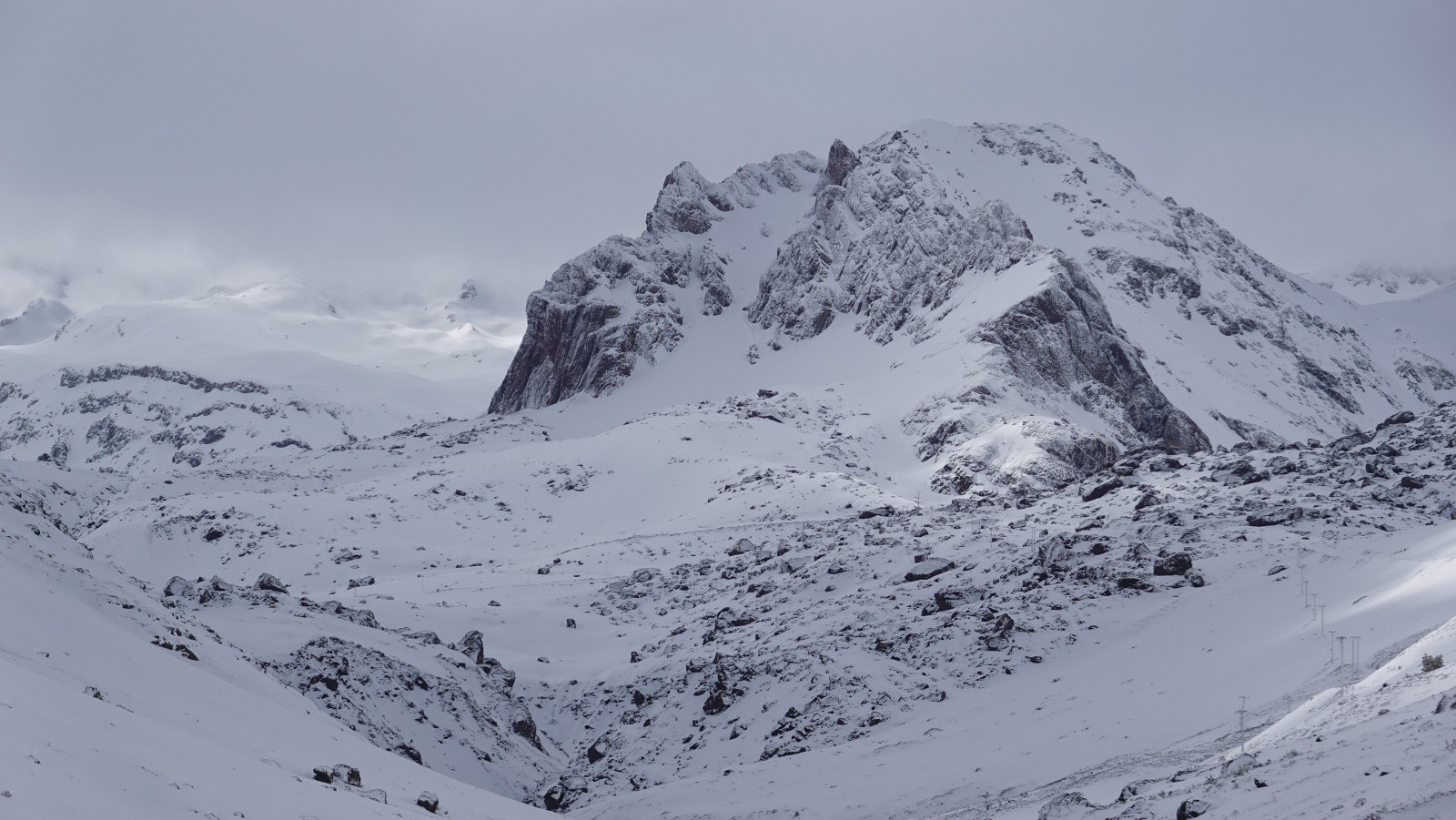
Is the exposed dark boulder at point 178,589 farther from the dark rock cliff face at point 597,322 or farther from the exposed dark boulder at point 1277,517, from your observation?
the dark rock cliff face at point 597,322

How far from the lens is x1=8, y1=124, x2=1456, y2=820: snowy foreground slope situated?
16.8m

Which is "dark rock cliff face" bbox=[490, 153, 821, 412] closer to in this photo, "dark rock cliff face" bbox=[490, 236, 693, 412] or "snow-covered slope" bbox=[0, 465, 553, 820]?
"dark rock cliff face" bbox=[490, 236, 693, 412]

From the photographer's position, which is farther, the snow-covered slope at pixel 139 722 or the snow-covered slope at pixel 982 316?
the snow-covered slope at pixel 982 316

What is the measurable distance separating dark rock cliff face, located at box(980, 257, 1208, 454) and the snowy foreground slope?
436mm

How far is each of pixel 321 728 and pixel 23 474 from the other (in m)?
91.2

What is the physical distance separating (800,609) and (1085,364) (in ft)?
262

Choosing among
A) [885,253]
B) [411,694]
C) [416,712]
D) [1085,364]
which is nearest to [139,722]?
[416,712]

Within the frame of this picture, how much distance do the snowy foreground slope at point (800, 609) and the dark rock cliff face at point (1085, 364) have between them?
1.43ft

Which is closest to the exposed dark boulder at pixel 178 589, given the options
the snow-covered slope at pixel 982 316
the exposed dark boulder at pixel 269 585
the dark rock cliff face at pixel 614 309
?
the exposed dark boulder at pixel 269 585

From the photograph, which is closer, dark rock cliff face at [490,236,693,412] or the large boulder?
the large boulder

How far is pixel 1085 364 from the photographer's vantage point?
114500 mm

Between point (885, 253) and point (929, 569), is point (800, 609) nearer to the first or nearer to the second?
point (929, 569)

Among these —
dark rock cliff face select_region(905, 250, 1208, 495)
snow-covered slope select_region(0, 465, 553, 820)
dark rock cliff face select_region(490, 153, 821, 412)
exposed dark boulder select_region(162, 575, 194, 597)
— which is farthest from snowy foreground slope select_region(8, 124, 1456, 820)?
dark rock cliff face select_region(490, 153, 821, 412)

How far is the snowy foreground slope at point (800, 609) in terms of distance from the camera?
1675 cm
